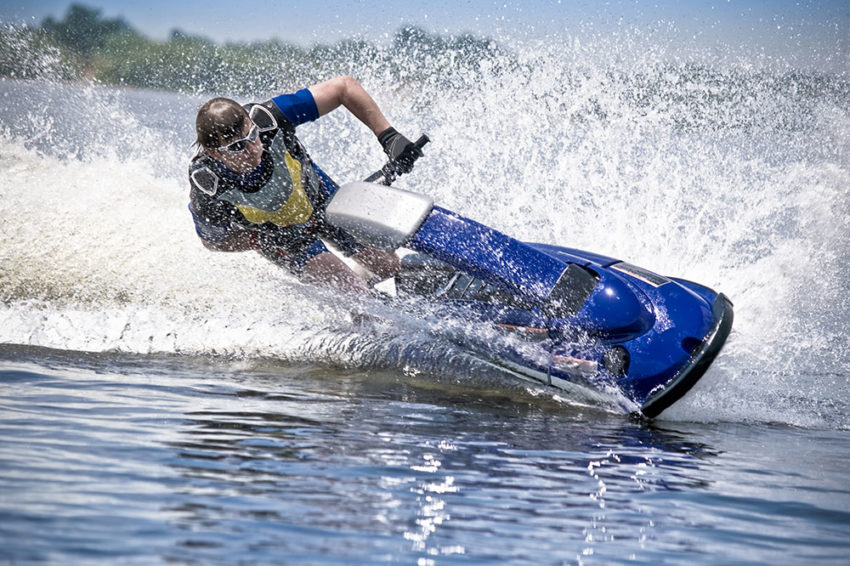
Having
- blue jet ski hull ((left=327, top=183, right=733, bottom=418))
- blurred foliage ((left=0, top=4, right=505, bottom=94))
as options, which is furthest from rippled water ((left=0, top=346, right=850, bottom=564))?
blurred foliage ((left=0, top=4, right=505, bottom=94))

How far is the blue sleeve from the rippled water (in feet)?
4.42

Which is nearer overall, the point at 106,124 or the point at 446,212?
the point at 446,212

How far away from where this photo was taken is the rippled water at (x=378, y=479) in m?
2.55

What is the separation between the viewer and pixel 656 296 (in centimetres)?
446

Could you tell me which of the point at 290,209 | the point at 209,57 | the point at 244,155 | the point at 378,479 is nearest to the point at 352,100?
the point at 290,209

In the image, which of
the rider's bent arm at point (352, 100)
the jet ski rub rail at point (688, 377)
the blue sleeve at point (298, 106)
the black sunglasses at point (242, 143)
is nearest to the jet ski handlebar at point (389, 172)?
the rider's bent arm at point (352, 100)

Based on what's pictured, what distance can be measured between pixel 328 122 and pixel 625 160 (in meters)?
3.51

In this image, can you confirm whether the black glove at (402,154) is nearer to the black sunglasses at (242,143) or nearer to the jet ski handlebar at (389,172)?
the jet ski handlebar at (389,172)

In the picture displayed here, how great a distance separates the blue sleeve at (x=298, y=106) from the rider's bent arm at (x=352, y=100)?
8 centimetres

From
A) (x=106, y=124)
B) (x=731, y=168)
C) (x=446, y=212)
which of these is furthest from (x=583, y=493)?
(x=106, y=124)

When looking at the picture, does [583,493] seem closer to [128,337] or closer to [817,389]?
[817,389]

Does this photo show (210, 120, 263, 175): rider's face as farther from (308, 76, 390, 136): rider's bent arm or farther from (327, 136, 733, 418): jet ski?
(308, 76, 390, 136): rider's bent arm

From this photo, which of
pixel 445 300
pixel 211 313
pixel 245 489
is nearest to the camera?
pixel 245 489

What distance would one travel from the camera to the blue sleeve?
4.66 m
